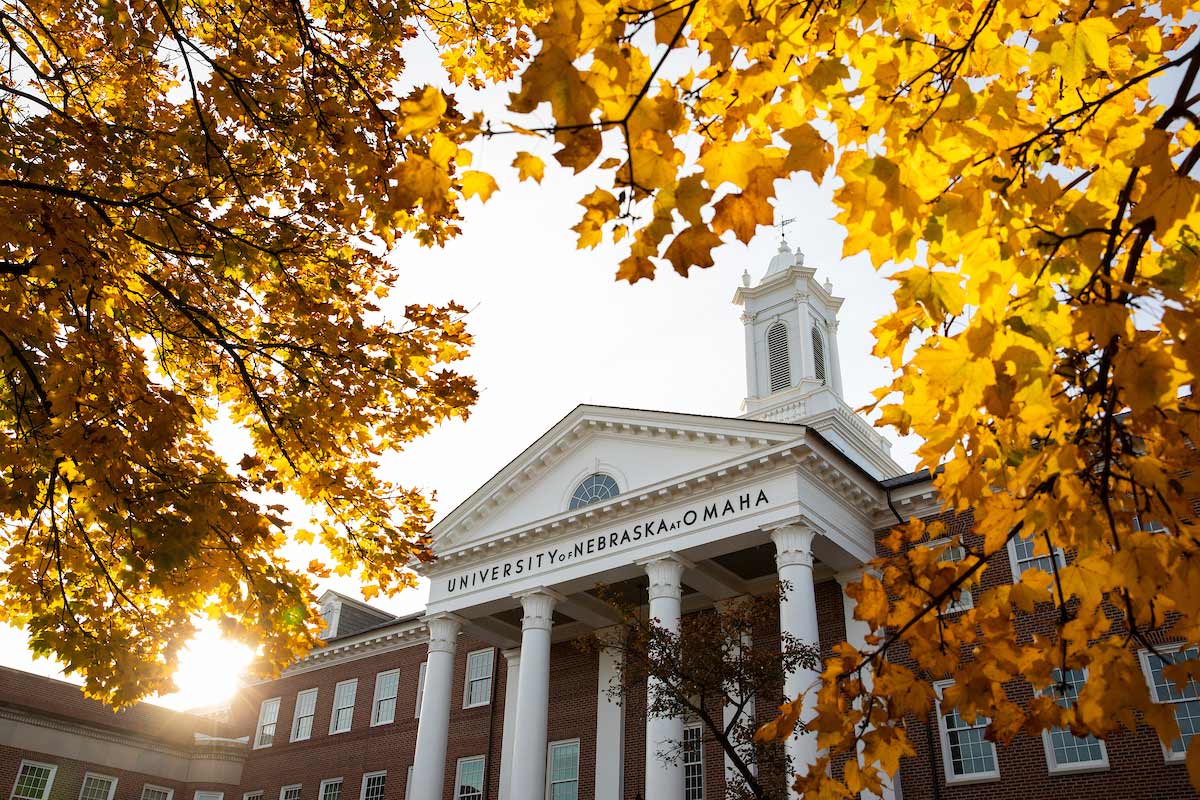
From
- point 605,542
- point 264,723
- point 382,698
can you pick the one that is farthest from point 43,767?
point 605,542

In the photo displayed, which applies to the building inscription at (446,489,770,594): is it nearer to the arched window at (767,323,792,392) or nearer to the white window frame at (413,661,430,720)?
the white window frame at (413,661,430,720)

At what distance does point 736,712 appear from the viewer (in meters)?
18.5

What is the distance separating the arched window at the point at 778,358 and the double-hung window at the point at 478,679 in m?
15.2

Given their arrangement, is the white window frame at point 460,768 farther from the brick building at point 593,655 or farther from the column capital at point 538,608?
the column capital at point 538,608

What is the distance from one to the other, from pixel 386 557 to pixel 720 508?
51.2 feet

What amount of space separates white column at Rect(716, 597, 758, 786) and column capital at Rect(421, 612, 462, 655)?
9.10m

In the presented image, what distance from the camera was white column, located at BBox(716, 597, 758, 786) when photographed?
59.1 ft

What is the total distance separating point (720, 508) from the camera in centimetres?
2438

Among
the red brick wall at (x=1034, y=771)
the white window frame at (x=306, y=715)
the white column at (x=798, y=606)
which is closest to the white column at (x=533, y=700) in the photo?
the white column at (x=798, y=606)

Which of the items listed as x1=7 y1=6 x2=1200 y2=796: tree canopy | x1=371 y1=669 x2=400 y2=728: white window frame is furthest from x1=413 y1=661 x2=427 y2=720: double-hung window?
x1=7 y1=6 x2=1200 y2=796: tree canopy

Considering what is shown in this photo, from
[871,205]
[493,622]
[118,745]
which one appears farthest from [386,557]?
[118,745]

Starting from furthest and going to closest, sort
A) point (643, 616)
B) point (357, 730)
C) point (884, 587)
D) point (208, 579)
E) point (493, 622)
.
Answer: point (357, 730) → point (493, 622) → point (643, 616) → point (208, 579) → point (884, 587)

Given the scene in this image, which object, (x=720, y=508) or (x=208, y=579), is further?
(x=720, y=508)

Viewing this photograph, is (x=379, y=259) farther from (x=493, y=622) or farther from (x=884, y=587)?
(x=493, y=622)
